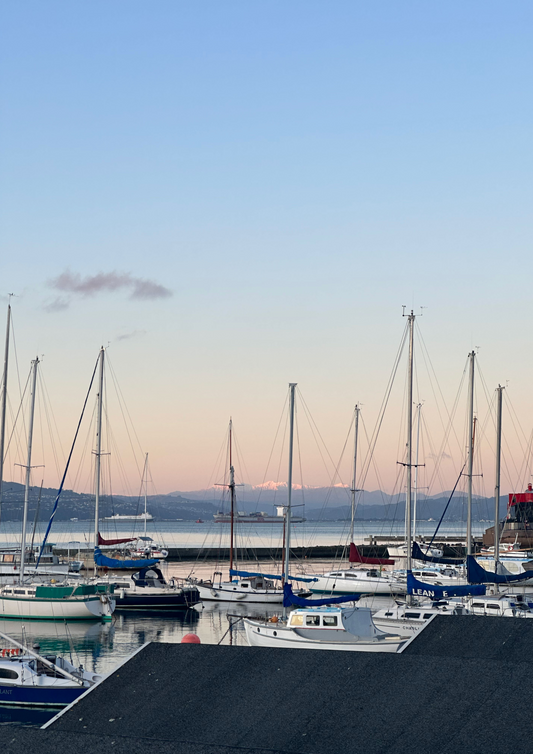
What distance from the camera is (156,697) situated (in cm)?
1527

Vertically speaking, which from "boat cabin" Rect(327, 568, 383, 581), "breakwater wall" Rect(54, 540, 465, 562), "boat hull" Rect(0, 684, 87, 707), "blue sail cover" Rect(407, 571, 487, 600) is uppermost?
"blue sail cover" Rect(407, 571, 487, 600)

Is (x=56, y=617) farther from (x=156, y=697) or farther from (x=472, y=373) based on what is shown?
(x=156, y=697)

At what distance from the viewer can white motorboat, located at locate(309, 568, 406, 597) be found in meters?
65.1

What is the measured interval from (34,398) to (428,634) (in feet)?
165

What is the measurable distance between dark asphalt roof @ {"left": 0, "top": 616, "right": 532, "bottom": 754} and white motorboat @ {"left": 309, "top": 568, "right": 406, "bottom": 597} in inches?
1961

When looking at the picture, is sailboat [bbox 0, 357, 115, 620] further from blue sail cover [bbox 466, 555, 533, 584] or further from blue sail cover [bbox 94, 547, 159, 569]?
blue sail cover [bbox 466, 555, 533, 584]

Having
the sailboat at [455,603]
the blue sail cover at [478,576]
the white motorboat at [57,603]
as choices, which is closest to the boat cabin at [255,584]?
the white motorboat at [57,603]

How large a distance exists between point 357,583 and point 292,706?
52677 mm

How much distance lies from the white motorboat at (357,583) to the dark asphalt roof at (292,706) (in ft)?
163

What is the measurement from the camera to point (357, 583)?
216 feet

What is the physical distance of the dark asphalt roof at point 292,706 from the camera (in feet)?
43.5

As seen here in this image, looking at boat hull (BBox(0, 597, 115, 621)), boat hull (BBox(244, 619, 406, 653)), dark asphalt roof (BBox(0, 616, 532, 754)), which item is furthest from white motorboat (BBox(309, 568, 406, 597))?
dark asphalt roof (BBox(0, 616, 532, 754))

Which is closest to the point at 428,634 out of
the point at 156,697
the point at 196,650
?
the point at 196,650

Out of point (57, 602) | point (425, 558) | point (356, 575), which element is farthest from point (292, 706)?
point (425, 558)
